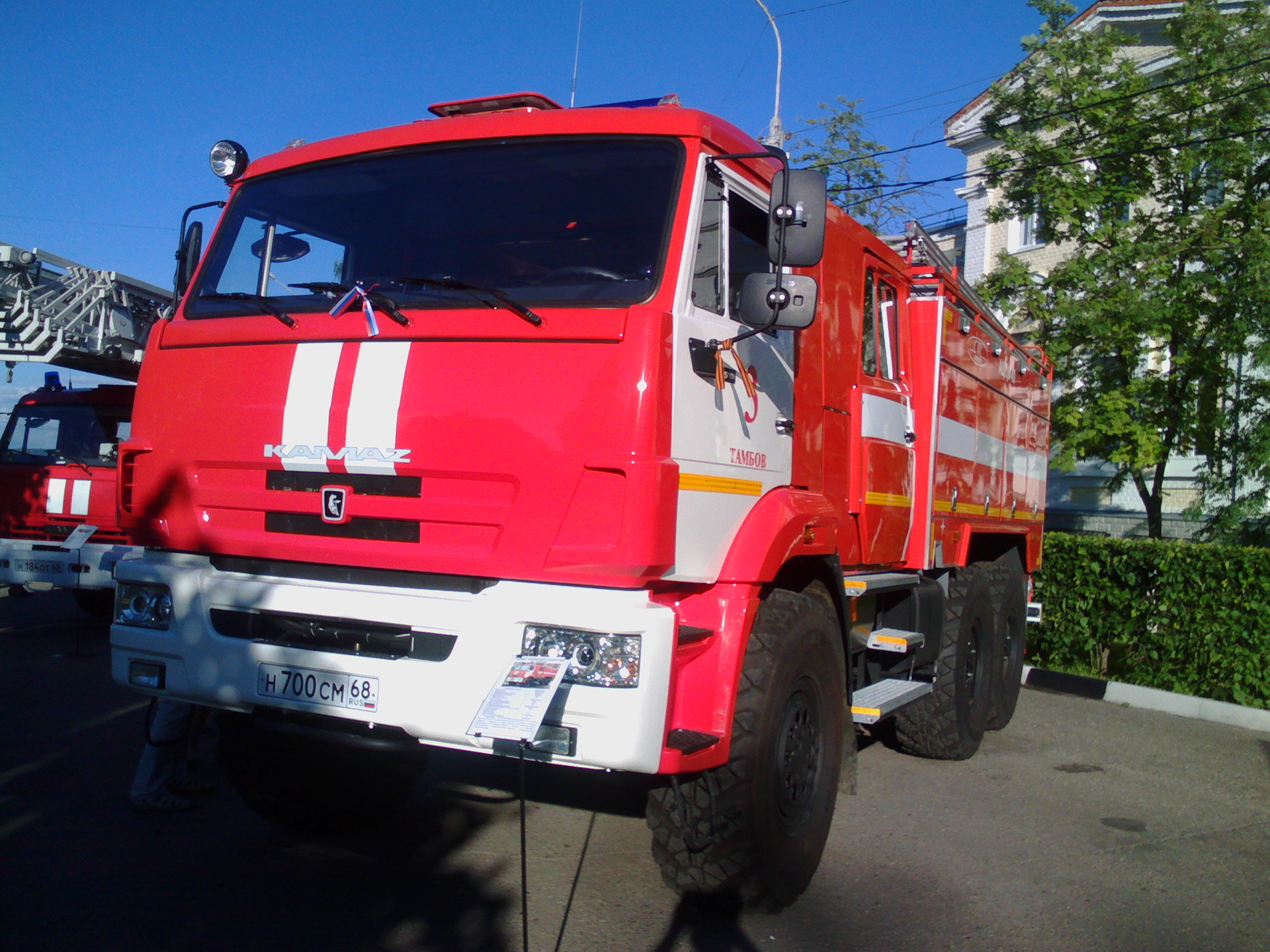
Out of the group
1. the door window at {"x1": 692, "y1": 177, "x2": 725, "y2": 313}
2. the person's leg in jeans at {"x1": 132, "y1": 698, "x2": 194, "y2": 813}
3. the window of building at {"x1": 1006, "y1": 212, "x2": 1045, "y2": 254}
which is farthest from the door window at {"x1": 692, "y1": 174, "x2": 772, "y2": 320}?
the window of building at {"x1": 1006, "y1": 212, "x2": 1045, "y2": 254}

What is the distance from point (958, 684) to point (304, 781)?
12.8 feet

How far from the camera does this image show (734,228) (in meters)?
3.98

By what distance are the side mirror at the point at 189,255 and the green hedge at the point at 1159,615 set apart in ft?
27.3

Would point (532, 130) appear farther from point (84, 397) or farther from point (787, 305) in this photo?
point (84, 397)

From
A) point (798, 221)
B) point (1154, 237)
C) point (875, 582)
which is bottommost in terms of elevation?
point (875, 582)

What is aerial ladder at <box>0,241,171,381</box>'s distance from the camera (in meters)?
10.8

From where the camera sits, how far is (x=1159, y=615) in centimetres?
953

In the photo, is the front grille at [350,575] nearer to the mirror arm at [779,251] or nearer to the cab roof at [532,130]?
the mirror arm at [779,251]

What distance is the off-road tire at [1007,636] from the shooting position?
7449 millimetres

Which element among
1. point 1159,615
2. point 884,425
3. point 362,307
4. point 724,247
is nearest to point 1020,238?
point 1159,615

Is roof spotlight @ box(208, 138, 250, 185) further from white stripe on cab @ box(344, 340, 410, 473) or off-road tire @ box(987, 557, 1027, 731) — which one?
off-road tire @ box(987, 557, 1027, 731)

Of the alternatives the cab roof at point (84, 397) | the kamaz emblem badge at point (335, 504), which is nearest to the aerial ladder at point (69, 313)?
the cab roof at point (84, 397)

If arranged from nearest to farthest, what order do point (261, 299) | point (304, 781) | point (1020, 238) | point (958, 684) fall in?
1. point (261, 299)
2. point (304, 781)
3. point (958, 684)
4. point (1020, 238)

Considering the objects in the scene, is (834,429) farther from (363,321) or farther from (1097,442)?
(1097,442)
